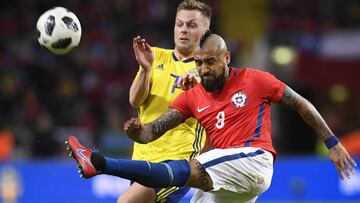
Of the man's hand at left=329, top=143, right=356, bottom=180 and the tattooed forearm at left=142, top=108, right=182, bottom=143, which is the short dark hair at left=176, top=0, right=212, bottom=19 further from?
the man's hand at left=329, top=143, right=356, bottom=180

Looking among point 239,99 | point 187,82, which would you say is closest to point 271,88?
point 239,99

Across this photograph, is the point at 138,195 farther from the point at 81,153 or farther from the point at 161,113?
the point at 81,153

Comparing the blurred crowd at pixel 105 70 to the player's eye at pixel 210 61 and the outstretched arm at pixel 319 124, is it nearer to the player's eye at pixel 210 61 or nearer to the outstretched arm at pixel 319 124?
the player's eye at pixel 210 61

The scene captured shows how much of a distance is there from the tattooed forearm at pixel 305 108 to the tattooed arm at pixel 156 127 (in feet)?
2.80

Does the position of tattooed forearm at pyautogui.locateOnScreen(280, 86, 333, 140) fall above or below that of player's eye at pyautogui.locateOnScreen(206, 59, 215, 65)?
below

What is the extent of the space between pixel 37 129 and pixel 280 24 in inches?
292

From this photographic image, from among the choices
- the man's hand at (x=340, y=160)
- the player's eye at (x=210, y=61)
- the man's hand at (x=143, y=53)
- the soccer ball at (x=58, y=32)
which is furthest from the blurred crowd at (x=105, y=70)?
the man's hand at (x=340, y=160)

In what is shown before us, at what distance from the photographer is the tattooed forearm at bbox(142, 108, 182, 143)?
6297 mm

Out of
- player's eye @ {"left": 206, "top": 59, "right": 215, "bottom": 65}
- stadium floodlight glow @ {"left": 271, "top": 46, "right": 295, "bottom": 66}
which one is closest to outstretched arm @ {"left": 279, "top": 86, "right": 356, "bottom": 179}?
player's eye @ {"left": 206, "top": 59, "right": 215, "bottom": 65}

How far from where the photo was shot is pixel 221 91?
6.29m

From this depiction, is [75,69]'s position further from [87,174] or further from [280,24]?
[87,174]

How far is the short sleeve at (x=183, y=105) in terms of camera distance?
6438 mm

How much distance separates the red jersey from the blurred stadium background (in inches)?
256

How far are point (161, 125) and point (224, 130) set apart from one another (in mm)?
526
